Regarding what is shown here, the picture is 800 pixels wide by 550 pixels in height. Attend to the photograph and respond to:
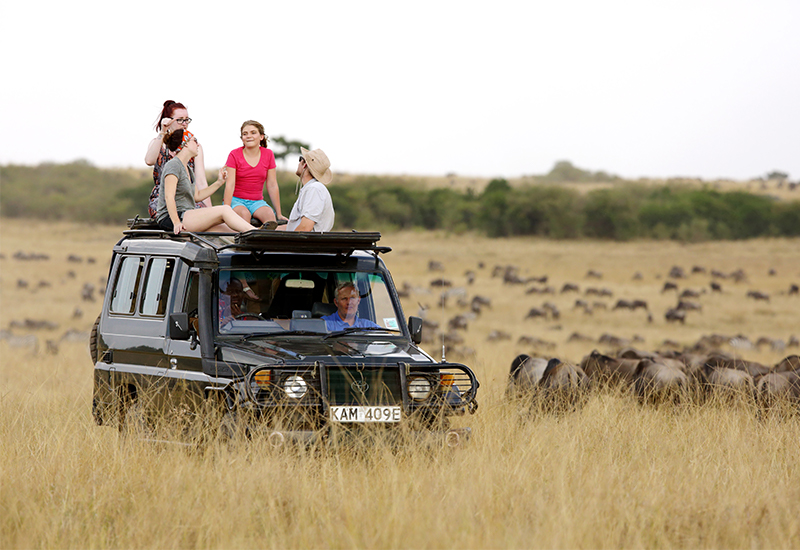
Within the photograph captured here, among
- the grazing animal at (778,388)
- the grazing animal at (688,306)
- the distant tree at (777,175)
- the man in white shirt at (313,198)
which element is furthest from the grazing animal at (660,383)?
the distant tree at (777,175)

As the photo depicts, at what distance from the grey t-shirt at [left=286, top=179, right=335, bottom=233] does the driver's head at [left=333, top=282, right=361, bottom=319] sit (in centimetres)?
61

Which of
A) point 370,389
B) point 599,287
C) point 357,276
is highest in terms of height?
point 357,276

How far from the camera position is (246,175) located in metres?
8.70

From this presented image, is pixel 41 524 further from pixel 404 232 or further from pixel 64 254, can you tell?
pixel 404 232

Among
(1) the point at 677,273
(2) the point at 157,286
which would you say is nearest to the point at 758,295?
(1) the point at 677,273

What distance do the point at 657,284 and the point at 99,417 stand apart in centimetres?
3607

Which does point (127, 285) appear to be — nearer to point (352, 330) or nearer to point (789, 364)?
point (352, 330)

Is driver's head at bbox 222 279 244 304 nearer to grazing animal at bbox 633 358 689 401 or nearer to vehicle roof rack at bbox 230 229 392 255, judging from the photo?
→ vehicle roof rack at bbox 230 229 392 255

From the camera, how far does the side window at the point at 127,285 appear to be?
8.11 m

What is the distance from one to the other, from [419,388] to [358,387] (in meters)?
0.51

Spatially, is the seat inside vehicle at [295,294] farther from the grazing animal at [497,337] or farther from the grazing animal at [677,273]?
the grazing animal at [677,273]

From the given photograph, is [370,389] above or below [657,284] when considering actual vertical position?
above

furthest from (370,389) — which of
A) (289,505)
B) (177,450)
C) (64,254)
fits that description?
(64,254)

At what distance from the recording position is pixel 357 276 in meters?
7.50
